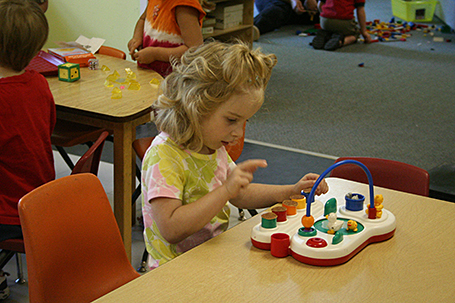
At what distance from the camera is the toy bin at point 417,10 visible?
8344 mm

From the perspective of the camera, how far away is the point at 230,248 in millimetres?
1144

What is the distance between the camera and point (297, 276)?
1.03 m

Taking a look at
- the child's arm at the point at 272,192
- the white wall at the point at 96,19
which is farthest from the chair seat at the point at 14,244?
the white wall at the point at 96,19

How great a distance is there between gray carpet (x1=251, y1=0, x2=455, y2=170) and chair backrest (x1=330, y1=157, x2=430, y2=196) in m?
1.74

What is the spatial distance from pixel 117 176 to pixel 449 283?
136cm

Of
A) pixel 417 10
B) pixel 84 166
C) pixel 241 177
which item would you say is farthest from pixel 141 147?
pixel 417 10

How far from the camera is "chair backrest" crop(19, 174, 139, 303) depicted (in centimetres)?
118

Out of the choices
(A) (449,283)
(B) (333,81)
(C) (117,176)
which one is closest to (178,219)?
(A) (449,283)

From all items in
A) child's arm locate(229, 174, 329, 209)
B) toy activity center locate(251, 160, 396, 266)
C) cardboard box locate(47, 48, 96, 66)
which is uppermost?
cardboard box locate(47, 48, 96, 66)

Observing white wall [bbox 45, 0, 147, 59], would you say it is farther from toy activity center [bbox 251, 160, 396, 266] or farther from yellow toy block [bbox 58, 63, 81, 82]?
toy activity center [bbox 251, 160, 396, 266]

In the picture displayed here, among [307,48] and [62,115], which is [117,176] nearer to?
[62,115]

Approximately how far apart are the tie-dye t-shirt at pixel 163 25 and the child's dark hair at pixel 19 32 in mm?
817

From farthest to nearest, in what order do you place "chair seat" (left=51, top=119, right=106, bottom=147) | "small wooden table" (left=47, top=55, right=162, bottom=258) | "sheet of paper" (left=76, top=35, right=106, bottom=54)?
"sheet of paper" (left=76, top=35, right=106, bottom=54)
"chair seat" (left=51, top=119, right=106, bottom=147)
"small wooden table" (left=47, top=55, right=162, bottom=258)

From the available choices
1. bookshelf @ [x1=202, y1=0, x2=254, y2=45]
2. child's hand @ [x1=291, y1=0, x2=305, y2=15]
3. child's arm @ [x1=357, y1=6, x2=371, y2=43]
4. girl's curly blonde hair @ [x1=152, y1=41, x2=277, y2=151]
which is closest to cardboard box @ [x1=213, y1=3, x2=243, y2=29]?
bookshelf @ [x1=202, y1=0, x2=254, y2=45]
